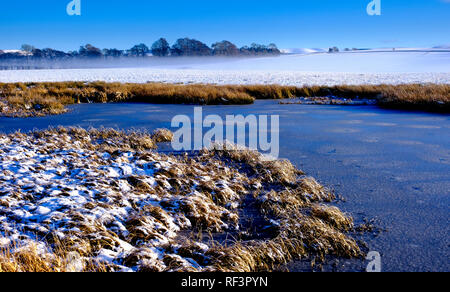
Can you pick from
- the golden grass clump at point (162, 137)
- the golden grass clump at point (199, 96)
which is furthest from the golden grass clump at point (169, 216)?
the golden grass clump at point (199, 96)

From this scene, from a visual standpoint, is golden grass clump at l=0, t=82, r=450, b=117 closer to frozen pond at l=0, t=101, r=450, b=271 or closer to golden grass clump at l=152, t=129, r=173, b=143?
frozen pond at l=0, t=101, r=450, b=271

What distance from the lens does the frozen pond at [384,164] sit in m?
3.74

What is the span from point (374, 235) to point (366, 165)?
3.12m

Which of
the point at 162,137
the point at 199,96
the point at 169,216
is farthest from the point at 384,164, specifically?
the point at 199,96

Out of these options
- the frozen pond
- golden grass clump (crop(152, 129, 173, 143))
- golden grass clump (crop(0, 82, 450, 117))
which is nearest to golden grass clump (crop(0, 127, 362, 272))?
the frozen pond

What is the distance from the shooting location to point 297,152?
8023 mm

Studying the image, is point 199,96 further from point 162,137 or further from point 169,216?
point 169,216

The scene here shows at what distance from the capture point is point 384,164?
6844 mm

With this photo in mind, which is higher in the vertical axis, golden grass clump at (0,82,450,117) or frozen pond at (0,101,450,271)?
golden grass clump at (0,82,450,117)

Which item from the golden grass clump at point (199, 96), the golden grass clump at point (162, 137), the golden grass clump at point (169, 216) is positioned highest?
the golden grass clump at point (199, 96)

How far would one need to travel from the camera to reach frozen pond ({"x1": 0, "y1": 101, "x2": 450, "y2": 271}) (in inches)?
147

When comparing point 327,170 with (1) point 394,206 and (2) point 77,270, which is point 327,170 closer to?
(1) point 394,206

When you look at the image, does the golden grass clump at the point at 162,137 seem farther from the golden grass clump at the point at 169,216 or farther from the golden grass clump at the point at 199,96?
the golden grass clump at the point at 199,96
